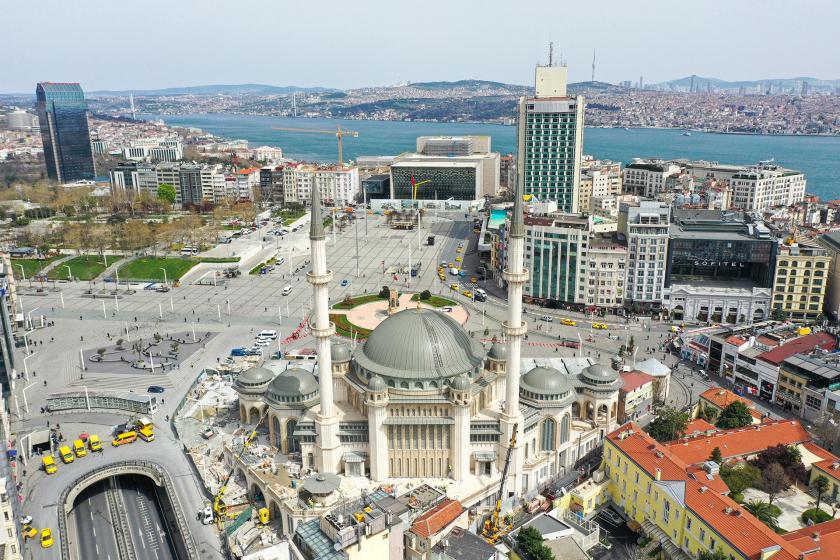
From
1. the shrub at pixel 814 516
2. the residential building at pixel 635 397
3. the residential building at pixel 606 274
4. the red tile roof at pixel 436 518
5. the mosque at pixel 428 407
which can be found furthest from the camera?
the residential building at pixel 606 274

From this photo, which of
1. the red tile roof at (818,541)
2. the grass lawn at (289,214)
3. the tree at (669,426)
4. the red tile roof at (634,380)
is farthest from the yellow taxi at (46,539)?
the grass lawn at (289,214)

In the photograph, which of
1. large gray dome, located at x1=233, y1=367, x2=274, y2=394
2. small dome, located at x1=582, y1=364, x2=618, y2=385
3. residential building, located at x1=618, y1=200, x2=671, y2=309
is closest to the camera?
small dome, located at x1=582, y1=364, x2=618, y2=385

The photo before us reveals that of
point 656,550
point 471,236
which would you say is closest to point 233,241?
point 471,236

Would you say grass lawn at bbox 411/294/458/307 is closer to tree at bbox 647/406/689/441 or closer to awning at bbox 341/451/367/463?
tree at bbox 647/406/689/441

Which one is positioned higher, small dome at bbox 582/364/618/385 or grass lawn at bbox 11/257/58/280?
small dome at bbox 582/364/618/385

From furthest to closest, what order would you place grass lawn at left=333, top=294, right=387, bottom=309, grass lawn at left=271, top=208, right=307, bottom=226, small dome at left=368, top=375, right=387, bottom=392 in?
grass lawn at left=271, top=208, right=307, bottom=226 → grass lawn at left=333, top=294, right=387, bottom=309 → small dome at left=368, top=375, right=387, bottom=392

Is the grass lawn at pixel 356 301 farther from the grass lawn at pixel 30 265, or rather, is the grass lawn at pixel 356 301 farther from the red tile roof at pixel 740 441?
the grass lawn at pixel 30 265

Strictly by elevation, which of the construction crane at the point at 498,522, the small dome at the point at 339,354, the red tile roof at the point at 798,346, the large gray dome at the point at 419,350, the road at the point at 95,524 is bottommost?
the road at the point at 95,524

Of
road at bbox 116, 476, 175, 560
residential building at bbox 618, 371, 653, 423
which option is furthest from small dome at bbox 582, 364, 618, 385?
road at bbox 116, 476, 175, 560
